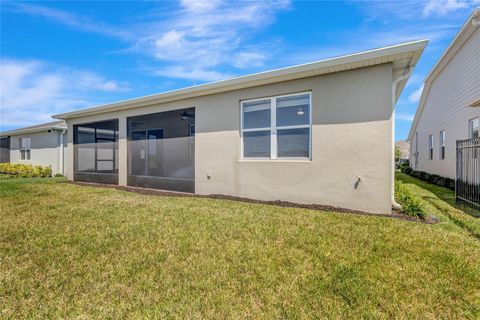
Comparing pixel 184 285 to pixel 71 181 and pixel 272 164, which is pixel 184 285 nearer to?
pixel 272 164

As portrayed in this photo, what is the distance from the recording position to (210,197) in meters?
7.70

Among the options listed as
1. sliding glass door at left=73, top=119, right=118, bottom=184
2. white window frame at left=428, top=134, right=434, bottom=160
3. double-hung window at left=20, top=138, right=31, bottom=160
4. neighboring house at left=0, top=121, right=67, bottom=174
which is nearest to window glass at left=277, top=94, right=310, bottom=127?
sliding glass door at left=73, top=119, right=118, bottom=184

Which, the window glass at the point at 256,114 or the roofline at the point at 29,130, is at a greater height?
the roofline at the point at 29,130

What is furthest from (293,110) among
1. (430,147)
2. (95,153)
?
(430,147)

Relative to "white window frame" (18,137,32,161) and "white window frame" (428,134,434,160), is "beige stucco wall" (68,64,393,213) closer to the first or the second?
"white window frame" (428,134,434,160)

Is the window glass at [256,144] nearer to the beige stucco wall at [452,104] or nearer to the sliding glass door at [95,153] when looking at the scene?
the sliding glass door at [95,153]

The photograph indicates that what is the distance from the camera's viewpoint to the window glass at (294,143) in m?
6.50

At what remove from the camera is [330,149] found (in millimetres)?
6039

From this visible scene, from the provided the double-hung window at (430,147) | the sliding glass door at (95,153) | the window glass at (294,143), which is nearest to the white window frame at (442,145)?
the double-hung window at (430,147)

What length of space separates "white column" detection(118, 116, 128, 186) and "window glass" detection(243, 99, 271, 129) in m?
5.50

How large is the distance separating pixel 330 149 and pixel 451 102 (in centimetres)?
1007

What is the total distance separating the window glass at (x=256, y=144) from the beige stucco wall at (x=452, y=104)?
314 inches

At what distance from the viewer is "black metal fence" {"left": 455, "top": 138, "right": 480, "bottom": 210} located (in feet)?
22.4

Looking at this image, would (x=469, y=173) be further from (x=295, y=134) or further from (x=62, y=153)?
(x=62, y=153)
